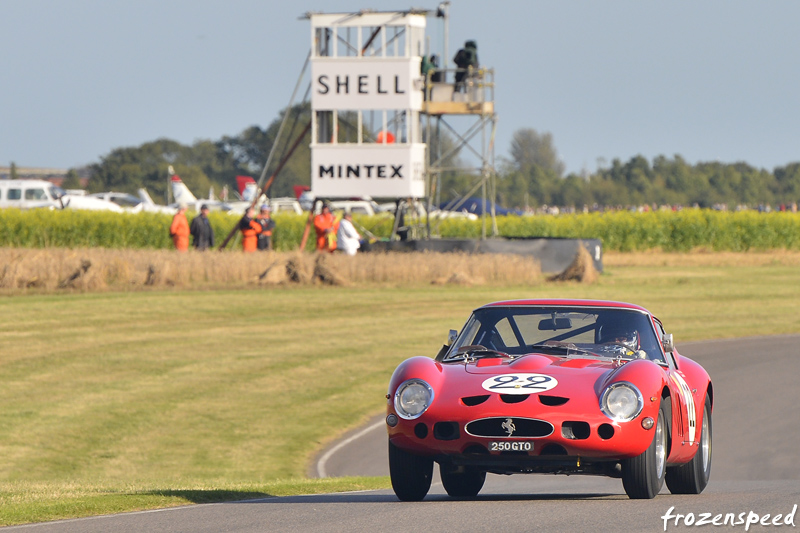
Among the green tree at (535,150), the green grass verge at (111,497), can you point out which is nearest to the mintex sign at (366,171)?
the green grass verge at (111,497)

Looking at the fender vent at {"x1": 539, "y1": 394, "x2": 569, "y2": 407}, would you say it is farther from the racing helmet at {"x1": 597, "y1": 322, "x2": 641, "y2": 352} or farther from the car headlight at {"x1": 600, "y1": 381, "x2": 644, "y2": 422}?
the racing helmet at {"x1": 597, "y1": 322, "x2": 641, "y2": 352}

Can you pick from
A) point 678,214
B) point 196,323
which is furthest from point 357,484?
point 678,214

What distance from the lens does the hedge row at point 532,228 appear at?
48719 mm

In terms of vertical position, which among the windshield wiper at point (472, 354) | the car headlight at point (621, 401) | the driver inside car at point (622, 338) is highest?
the driver inside car at point (622, 338)

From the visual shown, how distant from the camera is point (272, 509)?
7793 millimetres

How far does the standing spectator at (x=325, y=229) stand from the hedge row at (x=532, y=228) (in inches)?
573

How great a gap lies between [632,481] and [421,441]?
1.31 metres

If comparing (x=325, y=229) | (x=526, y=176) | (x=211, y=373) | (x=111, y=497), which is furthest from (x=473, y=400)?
(x=526, y=176)

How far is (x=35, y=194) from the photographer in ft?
195

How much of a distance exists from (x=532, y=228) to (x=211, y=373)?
129 ft

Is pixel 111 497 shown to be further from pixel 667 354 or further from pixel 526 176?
pixel 526 176

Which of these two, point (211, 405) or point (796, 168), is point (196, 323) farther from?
point (796, 168)

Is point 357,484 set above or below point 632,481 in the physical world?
below

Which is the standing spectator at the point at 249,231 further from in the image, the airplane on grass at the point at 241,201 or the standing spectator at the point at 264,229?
the airplane on grass at the point at 241,201
